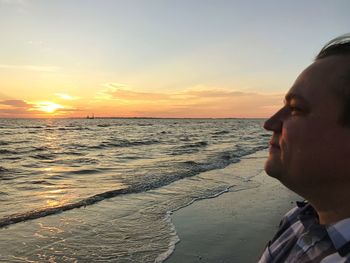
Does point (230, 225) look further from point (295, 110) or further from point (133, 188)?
point (295, 110)

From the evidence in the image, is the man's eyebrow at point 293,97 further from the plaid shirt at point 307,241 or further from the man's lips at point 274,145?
the plaid shirt at point 307,241

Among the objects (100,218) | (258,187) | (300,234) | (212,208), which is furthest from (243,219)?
(300,234)

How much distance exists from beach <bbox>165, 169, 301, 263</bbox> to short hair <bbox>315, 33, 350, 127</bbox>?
15.6 feet

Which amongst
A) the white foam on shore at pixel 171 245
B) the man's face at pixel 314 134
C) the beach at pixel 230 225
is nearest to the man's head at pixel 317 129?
the man's face at pixel 314 134

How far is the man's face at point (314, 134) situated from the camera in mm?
1688

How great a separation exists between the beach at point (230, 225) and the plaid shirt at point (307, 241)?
4.30 metres

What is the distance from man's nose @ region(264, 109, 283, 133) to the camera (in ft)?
6.33

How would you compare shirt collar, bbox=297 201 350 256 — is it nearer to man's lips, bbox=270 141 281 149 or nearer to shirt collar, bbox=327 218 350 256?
shirt collar, bbox=327 218 350 256

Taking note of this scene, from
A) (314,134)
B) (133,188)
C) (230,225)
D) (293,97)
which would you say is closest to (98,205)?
(133,188)

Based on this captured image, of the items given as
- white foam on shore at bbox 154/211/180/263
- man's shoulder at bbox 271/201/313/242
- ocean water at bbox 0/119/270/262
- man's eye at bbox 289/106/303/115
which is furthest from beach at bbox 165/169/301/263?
man's eye at bbox 289/106/303/115

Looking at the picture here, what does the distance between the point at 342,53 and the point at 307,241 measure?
2.74ft

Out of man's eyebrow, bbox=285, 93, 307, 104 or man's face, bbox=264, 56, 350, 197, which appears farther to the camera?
man's eyebrow, bbox=285, 93, 307, 104

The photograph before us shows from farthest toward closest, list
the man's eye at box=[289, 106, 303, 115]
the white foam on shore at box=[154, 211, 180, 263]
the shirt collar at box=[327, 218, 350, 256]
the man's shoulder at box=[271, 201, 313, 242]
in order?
the white foam on shore at box=[154, 211, 180, 263]
the man's shoulder at box=[271, 201, 313, 242]
the man's eye at box=[289, 106, 303, 115]
the shirt collar at box=[327, 218, 350, 256]

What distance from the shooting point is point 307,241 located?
171 cm
